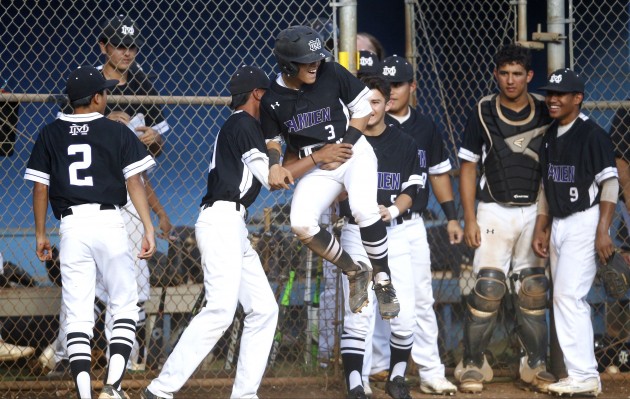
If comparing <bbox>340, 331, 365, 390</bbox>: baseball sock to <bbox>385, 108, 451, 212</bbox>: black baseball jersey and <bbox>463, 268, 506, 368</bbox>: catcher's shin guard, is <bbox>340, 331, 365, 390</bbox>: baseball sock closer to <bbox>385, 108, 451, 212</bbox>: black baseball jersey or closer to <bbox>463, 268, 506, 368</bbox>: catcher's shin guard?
<bbox>463, 268, 506, 368</bbox>: catcher's shin guard

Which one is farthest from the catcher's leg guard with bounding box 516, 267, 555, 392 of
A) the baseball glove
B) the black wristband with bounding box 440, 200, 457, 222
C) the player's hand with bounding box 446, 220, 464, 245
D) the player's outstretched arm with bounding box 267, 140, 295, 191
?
the player's outstretched arm with bounding box 267, 140, 295, 191

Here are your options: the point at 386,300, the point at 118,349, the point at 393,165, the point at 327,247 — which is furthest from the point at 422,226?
the point at 118,349

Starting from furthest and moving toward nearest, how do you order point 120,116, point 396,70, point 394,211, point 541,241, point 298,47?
point 541,241 → point 396,70 → point 120,116 → point 394,211 → point 298,47

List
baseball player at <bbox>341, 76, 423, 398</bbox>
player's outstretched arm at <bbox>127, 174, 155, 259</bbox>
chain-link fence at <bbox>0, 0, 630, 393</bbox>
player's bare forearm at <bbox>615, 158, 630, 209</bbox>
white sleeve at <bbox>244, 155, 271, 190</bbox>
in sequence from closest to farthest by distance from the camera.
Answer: white sleeve at <bbox>244, 155, 271, 190</bbox>
player's outstretched arm at <bbox>127, 174, 155, 259</bbox>
baseball player at <bbox>341, 76, 423, 398</bbox>
chain-link fence at <bbox>0, 0, 630, 393</bbox>
player's bare forearm at <bbox>615, 158, 630, 209</bbox>

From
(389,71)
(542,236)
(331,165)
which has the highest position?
(389,71)

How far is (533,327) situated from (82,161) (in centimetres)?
307

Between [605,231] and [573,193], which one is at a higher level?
[573,193]

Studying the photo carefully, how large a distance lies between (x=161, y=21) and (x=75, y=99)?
278cm

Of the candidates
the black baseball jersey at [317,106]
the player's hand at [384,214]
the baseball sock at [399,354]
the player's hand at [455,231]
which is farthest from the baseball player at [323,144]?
the player's hand at [455,231]

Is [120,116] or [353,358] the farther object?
[120,116]

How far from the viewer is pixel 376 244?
5715 mm

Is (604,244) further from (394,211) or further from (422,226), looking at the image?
(394,211)

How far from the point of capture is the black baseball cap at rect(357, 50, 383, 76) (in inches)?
260

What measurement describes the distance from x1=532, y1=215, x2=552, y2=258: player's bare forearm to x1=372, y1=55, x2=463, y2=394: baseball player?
19.2 inches
